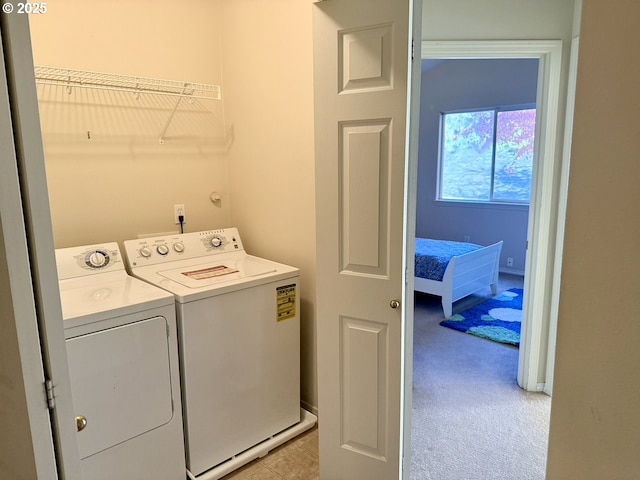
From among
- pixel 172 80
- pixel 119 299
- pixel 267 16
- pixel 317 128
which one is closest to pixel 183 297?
pixel 119 299

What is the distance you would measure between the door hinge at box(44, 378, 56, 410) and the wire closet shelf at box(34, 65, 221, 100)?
187cm

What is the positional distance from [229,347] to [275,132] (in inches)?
50.0

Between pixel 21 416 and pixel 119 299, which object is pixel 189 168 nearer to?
pixel 119 299

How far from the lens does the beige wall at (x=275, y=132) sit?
2.46 metres

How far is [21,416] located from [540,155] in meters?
2.84

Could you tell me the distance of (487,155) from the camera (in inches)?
240

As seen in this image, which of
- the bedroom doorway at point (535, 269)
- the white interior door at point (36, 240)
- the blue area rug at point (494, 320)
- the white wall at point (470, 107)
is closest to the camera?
the white interior door at point (36, 240)

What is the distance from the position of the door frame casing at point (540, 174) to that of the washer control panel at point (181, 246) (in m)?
1.66

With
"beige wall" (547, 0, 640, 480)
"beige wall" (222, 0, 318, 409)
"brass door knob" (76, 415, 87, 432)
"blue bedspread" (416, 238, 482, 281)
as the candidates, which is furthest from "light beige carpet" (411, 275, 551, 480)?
"beige wall" (547, 0, 640, 480)

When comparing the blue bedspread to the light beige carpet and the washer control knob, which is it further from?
the washer control knob

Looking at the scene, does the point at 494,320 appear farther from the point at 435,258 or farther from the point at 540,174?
the point at 540,174

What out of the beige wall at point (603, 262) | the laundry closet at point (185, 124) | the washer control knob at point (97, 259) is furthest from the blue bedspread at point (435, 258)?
the beige wall at point (603, 262)

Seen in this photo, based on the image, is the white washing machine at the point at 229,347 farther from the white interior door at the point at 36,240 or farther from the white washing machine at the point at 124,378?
the white interior door at the point at 36,240

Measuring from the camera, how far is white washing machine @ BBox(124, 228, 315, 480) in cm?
212
